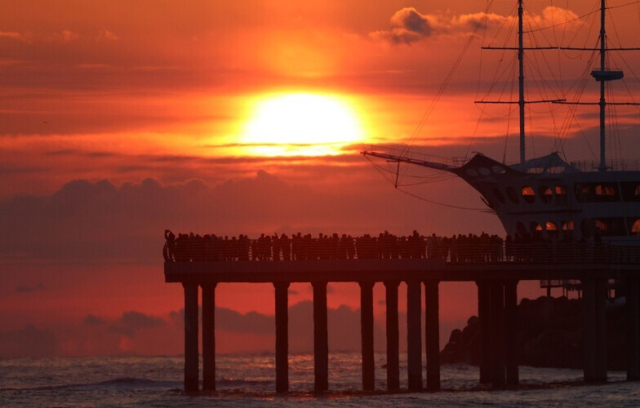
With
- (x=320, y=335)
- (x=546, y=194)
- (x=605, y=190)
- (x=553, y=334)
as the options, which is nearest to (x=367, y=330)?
(x=320, y=335)

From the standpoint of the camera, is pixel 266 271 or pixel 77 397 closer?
pixel 266 271

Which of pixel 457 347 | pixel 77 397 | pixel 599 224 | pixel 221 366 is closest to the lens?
pixel 77 397

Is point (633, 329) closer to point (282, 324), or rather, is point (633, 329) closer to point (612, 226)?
point (612, 226)

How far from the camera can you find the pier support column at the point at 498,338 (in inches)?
3935

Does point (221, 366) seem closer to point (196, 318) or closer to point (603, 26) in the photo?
point (603, 26)

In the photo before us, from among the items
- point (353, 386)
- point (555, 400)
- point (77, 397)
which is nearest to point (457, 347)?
point (353, 386)

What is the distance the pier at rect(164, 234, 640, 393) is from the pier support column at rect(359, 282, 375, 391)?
0.17 ft

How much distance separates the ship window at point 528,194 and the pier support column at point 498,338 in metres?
18.4

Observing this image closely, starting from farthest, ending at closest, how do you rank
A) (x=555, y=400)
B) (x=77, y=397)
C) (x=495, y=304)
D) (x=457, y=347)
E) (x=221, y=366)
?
(x=221, y=366)
(x=457, y=347)
(x=77, y=397)
(x=495, y=304)
(x=555, y=400)

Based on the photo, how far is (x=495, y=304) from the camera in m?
100

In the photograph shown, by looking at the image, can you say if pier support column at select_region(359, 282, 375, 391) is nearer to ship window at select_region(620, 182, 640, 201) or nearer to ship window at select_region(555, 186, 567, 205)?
ship window at select_region(555, 186, 567, 205)

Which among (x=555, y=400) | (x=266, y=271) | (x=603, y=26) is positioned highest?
(x=603, y=26)

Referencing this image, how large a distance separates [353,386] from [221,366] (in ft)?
204

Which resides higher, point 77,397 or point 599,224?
point 599,224
